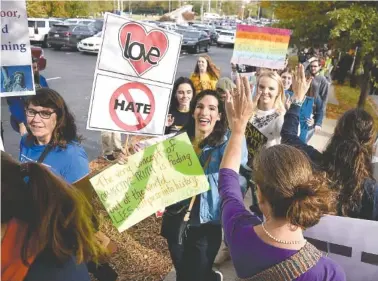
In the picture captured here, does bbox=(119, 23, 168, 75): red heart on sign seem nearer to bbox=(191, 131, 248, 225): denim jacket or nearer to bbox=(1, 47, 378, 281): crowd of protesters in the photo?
bbox=(1, 47, 378, 281): crowd of protesters

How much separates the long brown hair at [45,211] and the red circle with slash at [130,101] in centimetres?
127

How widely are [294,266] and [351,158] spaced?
108cm

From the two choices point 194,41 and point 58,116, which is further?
point 194,41

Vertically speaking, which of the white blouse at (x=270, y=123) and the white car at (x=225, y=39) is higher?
the white blouse at (x=270, y=123)

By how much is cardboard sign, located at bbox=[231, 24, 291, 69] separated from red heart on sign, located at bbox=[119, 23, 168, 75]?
3.56m

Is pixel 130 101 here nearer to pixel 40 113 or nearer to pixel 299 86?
pixel 40 113

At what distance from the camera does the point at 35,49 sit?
13.3 metres

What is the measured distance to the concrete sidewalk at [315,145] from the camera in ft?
12.7

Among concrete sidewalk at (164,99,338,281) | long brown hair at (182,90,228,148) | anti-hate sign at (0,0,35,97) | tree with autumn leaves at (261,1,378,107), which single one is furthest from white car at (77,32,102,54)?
long brown hair at (182,90,228,148)

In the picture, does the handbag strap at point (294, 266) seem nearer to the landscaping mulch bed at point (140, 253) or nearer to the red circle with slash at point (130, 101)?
the red circle with slash at point (130, 101)

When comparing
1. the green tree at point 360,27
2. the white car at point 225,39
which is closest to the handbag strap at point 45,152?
the green tree at point 360,27

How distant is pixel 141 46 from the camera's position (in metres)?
3.00

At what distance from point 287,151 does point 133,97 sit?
1563 millimetres

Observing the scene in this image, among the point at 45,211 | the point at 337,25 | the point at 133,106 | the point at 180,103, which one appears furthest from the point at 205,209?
the point at 337,25
